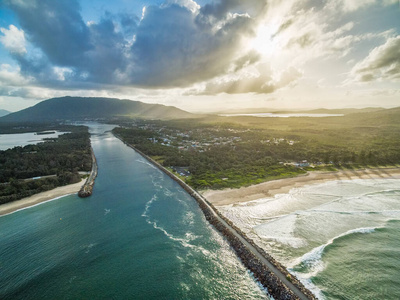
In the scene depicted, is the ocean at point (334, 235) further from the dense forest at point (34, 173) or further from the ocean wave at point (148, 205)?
the dense forest at point (34, 173)

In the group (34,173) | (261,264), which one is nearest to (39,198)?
(34,173)

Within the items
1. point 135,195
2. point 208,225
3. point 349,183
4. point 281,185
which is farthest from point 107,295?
point 349,183

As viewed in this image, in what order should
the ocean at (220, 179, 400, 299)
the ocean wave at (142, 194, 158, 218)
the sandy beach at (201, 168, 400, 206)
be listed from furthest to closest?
the sandy beach at (201, 168, 400, 206) → the ocean wave at (142, 194, 158, 218) → the ocean at (220, 179, 400, 299)

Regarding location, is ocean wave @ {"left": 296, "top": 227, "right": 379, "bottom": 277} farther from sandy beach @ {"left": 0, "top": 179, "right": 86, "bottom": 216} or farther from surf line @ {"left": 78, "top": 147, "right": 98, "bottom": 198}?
sandy beach @ {"left": 0, "top": 179, "right": 86, "bottom": 216}

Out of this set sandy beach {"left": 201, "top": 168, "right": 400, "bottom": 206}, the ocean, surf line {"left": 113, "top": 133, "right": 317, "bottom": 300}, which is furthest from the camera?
sandy beach {"left": 201, "top": 168, "right": 400, "bottom": 206}

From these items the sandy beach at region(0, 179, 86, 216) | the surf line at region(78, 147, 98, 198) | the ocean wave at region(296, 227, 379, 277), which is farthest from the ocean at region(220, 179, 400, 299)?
the sandy beach at region(0, 179, 86, 216)

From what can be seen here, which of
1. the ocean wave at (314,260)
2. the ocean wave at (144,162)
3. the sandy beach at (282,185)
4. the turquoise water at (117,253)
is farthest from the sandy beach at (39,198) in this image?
the ocean wave at (314,260)

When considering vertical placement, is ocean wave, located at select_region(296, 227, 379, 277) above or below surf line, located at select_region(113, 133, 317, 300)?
below

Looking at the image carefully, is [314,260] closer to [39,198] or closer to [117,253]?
[117,253]
